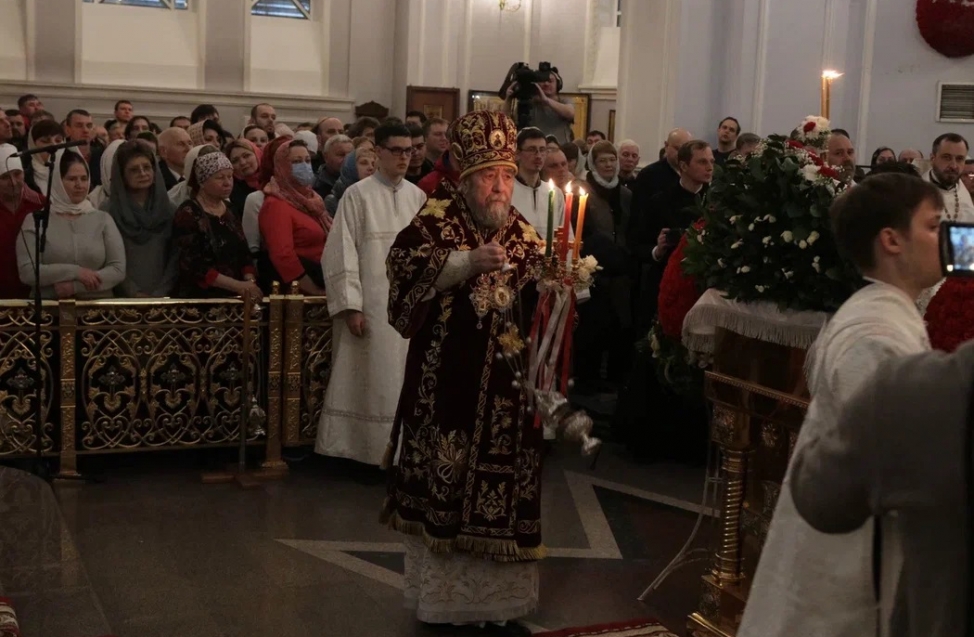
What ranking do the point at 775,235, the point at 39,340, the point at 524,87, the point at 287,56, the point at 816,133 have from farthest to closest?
the point at 287,56 < the point at 524,87 < the point at 39,340 < the point at 816,133 < the point at 775,235

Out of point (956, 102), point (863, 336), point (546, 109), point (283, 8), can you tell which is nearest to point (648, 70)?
point (546, 109)

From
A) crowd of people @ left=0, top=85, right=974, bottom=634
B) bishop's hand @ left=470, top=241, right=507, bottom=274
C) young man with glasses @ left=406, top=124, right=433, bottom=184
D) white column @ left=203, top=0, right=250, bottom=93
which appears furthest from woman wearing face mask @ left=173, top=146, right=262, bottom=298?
white column @ left=203, top=0, right=250, bottom=93

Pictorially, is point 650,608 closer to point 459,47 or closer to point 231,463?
point 231,463

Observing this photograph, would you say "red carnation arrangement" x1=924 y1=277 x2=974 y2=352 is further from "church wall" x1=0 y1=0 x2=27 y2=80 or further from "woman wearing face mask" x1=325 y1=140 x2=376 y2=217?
"church wall" x1=0 y1=0 x2=27 y2=80

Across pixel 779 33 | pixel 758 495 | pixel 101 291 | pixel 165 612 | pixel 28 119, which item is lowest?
pixel 165 612

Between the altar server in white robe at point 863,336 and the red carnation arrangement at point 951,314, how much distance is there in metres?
1.39

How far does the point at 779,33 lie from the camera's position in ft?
36.1

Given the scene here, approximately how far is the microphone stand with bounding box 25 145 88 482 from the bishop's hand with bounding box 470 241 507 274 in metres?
2.32

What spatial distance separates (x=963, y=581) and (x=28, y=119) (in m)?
11.7

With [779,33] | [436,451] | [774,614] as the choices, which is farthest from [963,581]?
[779,33]

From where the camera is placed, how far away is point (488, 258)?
4.09m

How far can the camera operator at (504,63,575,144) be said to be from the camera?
380 inches

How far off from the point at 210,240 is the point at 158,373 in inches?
29.1

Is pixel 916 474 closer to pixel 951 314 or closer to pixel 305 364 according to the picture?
pixel 951 314
